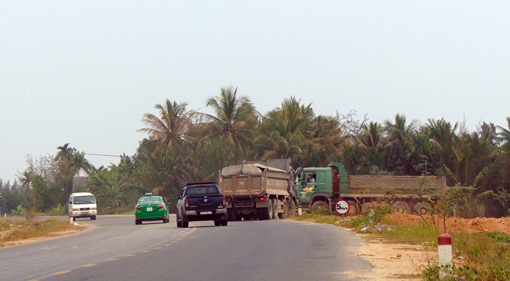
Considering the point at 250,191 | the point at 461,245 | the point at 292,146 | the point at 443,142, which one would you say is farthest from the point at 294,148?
the point at 461,245

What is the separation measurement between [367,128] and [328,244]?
136ft

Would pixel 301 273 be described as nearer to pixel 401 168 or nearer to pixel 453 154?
pixel 453 154

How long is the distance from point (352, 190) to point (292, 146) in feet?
Result: 58.4

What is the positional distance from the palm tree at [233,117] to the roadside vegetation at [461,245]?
30063mm

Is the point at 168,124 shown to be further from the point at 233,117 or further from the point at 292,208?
the point at 292,208

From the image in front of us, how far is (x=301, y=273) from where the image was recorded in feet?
37.7

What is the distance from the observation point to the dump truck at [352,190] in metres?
39.0

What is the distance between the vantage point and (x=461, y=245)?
1509 centimetres

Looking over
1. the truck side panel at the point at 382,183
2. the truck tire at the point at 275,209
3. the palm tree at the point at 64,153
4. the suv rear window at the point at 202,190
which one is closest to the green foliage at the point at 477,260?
the suv rear window at the point at 202,190

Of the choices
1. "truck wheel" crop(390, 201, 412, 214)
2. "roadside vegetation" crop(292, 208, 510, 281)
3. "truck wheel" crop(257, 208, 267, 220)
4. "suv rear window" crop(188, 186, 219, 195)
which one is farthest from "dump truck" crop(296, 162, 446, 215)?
"suv rear window" crop(188, 186, 219, 195)

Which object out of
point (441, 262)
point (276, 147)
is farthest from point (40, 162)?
point (441, 262)

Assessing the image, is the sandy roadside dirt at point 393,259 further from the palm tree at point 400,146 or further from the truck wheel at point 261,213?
the palm tree at point 400,146

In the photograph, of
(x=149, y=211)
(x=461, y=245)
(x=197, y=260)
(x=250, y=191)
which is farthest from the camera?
(x=250, y=191)

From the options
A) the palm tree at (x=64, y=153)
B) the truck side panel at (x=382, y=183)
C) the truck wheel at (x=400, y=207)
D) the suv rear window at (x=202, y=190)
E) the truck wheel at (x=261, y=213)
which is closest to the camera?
the suv rear window at (x=202, y=190)
